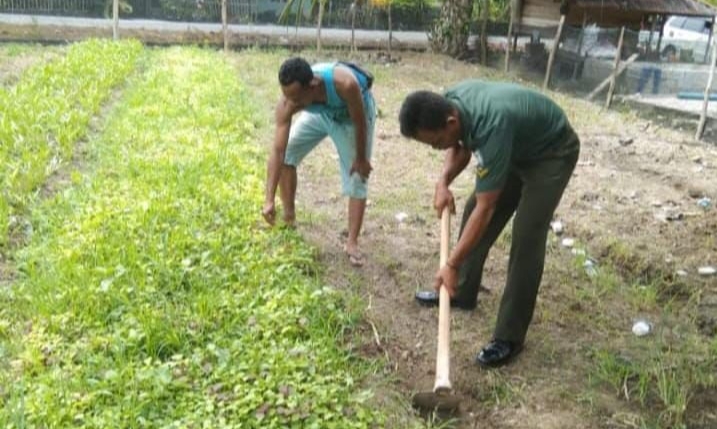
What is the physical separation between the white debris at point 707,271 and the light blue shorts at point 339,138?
2.30 meters

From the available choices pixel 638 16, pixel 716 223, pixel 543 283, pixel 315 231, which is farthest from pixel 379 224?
pixel 638 16

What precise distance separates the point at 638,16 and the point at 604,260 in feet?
36.4

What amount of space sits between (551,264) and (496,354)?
4.85 feet

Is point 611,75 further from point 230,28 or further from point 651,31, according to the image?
point 230,28

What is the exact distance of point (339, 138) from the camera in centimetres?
416

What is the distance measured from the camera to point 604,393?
3205 mm

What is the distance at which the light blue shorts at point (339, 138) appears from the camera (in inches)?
162

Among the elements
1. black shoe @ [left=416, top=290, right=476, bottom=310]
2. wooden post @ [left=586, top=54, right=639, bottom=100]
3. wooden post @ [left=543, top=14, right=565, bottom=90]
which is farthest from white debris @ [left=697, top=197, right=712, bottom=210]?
wooden post @ [left=543, top=14, right=565, bottom=90]

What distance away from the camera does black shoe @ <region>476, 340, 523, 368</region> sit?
338 centimetres

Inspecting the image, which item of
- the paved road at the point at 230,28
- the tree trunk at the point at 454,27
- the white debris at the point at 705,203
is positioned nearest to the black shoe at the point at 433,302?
the white debris at the point at 705,203

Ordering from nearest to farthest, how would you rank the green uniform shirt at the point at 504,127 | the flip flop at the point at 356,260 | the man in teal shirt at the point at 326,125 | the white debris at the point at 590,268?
1. the green uniform shirt at the point at 504,127
2. the man in teal shirt at the point at 326,125
3. the flip flop at the point at 356,260
4. the white debris at the point at 590,268

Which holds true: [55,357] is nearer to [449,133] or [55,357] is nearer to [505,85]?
[449,133]

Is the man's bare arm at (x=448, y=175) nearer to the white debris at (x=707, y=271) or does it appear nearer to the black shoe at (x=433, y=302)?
the black shoe at (x=433, y=302)

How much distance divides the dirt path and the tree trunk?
27.3ft
